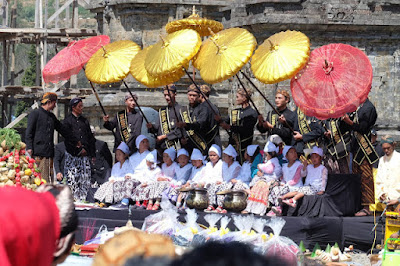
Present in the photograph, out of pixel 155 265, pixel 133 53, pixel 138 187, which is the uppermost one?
pixel 155 265

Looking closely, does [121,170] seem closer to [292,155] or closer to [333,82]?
[292,155]

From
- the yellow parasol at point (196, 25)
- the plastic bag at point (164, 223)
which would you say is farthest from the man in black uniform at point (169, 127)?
the plastic bag at point (164, 223)

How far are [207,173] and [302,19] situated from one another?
4.82 m

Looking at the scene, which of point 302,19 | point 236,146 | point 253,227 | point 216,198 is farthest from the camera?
point 302,19

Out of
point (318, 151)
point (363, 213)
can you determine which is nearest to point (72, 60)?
point (318, 151)

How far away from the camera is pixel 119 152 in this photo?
11.3 m

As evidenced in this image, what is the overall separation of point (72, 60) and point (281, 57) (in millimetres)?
3384

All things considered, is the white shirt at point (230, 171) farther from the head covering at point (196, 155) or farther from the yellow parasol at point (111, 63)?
the yellow parasol at point (111, 63)

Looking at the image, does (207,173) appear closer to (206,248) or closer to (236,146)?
(236,146)

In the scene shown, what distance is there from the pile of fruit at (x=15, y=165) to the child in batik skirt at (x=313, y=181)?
117 inches

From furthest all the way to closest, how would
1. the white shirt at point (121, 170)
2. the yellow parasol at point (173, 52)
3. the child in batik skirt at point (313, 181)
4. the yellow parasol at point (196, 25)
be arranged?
the white shirt at point (121, 170)
the yellow parasol at point (196, 25)
the yellow parasol at point (173, 52)
the child in batik skirt at point (313, 181)

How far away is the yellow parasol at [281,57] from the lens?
31.0 ft

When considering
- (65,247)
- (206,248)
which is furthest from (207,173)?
(206,248)

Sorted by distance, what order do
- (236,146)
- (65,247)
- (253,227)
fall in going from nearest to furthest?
(65,247) < (253,227) < (236,146)
